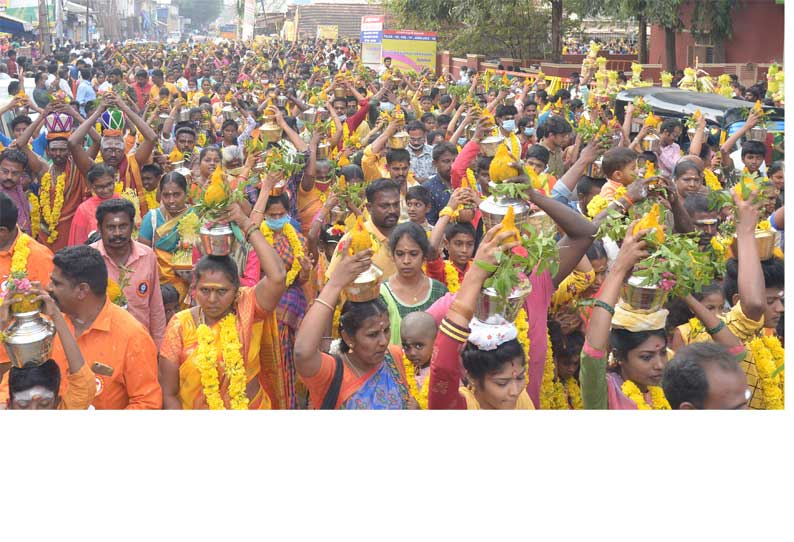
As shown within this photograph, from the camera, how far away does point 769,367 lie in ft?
12.2

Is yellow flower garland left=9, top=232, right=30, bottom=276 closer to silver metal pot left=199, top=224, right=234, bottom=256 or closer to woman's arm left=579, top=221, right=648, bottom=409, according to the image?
silver metal pot left=199, top=224, right=234, bottom=256

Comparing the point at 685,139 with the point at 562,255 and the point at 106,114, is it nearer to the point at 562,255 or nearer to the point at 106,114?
the point at 106,114

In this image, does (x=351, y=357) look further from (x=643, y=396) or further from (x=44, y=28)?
(x=44, y=28)

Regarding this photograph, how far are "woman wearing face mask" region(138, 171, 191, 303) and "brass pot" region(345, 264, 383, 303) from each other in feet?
7.80

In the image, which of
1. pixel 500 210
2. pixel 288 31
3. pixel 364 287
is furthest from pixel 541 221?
pixel 288 31

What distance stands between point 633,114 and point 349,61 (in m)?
17.9

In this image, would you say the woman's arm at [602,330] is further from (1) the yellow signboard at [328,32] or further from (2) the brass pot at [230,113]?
(1) the yellow signboard at [328,32]

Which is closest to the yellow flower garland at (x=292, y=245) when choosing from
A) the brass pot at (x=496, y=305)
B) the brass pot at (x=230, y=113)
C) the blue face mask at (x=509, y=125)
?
the brass pot at (x=496, y=305)

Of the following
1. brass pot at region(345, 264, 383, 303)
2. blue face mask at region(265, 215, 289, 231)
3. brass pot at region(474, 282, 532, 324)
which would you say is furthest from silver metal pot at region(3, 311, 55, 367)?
blue face mask at region(265, 215, 289, 231)

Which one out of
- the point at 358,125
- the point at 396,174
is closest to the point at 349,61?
the point at 358,125

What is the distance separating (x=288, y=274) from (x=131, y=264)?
0.82 meters

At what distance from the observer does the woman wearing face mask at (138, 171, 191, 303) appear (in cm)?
565

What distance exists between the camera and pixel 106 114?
10086 mm

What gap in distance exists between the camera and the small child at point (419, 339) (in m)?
3.98
